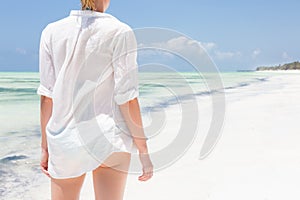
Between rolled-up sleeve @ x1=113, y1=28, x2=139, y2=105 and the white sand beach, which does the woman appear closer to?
rolled-up sleeve @ x1=113, y1=28, x2=139, y2=105

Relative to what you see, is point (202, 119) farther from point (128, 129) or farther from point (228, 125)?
point (128, 129)

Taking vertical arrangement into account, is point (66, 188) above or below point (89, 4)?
below

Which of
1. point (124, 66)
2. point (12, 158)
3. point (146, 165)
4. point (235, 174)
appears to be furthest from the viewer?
point (12, 158)

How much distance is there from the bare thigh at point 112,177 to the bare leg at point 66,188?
8 cm

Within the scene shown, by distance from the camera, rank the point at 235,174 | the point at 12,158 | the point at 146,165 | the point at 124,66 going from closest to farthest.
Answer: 1. the point at 124,66
2. the point at 146,165
3. the point at 235,174
4. the point at 12,158

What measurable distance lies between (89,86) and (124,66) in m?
0.16

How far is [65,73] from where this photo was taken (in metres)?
1.38

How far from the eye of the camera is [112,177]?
4.82 ft

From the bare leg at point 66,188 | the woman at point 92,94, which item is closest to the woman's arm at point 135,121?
the woman at point 92,94

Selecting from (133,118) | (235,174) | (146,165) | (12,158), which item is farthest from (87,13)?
(12,158)

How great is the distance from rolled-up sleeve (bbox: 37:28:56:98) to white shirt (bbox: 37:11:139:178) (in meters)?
0.04

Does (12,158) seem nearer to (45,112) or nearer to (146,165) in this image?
(45,112)

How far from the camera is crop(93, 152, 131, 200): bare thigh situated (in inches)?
55.8

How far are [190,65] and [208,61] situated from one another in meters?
0.08
